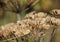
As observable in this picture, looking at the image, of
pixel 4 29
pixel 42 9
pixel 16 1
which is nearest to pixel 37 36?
pixel 4 29

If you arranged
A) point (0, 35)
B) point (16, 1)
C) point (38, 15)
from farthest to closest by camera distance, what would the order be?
point (16, 1)
point (38, 15)
point (0, 35)

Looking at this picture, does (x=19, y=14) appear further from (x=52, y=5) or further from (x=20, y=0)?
(x=52, y=5)

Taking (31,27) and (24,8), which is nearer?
(31,27)

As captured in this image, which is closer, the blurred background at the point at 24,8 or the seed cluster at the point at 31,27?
the seed cluster at the point at 31,27

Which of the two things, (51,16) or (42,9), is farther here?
(42,9)

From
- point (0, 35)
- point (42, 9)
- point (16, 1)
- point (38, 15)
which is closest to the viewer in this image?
point (0, 35)

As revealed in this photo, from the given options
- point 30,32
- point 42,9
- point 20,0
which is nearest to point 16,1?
point 20,0

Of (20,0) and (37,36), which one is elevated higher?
(20,0)

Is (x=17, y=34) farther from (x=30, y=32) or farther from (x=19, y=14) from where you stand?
(x=19, y=14)

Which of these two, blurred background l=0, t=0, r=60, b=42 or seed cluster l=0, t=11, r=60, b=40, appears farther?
blurred background l=0, t=0, r=60, b=42
